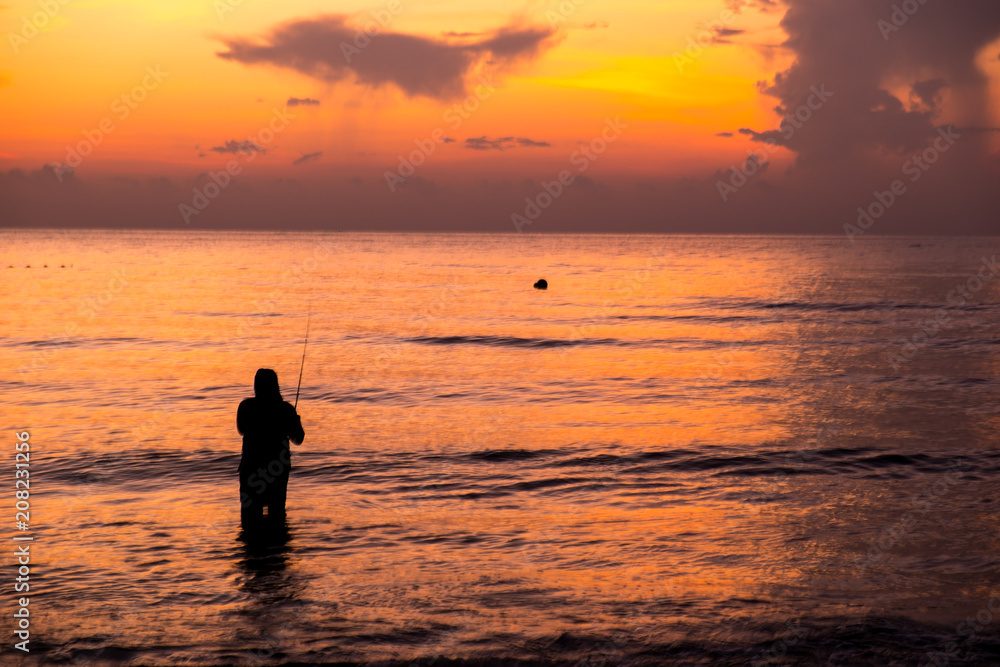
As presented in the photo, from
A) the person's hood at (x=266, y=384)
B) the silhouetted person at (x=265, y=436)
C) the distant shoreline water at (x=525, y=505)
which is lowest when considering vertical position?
the distant shoreline water at (x=525, y=505)

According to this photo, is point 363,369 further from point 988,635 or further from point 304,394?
point 988,635

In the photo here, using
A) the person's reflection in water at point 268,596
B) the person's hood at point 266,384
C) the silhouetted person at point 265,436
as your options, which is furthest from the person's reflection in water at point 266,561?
the person's hood at point 266,384

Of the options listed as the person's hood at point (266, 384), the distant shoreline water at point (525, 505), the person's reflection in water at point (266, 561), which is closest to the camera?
the distant shoreline water at point (525, 505)

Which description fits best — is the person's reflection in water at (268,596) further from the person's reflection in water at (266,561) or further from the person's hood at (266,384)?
the person's hood at (266,384)

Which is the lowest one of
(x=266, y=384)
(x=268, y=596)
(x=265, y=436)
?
(x=268, y=596)

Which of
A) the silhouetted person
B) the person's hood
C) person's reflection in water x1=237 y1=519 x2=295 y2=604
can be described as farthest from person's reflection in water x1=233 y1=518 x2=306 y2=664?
the person's hood

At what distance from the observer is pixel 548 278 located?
73.1 metres

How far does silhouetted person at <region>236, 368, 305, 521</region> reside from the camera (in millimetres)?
8484

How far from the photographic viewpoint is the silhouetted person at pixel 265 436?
848 centimetres

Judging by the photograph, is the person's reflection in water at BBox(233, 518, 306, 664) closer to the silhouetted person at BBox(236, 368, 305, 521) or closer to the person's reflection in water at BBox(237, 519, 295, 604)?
the person's reflection in water at BBox(237, 519, 295, 604)

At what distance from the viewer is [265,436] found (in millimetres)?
8531

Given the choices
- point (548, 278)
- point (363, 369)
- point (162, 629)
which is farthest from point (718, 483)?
point (548, 278)

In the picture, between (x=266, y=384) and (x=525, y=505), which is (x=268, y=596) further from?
(x=525, y=505)

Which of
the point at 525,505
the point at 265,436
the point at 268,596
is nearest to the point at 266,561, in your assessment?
the point at 268,596
